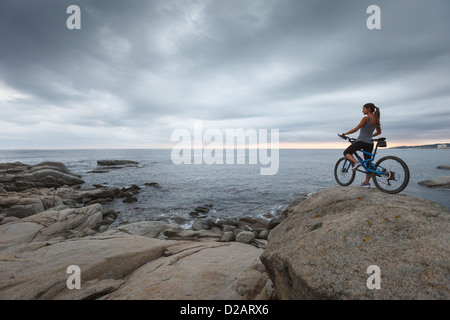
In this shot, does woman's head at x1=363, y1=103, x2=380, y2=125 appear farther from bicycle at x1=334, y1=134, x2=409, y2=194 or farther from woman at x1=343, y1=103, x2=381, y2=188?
bicycle at x1=334, y1=134, x2=409, y2=194

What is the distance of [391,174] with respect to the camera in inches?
269

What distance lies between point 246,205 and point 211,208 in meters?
4.25

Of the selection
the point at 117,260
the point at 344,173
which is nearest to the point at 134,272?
the point at 117,260

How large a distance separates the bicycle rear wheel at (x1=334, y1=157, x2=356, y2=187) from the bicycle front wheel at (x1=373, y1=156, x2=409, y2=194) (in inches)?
50.2

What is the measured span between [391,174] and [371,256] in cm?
503

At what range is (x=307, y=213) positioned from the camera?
232 inches

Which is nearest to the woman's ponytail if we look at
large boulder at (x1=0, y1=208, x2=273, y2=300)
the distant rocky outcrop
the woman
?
the woman

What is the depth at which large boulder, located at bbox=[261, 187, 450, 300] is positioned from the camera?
2699 millimetres

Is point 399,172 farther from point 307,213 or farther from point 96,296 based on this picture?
point 96,296

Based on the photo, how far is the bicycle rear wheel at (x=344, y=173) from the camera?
343 inches

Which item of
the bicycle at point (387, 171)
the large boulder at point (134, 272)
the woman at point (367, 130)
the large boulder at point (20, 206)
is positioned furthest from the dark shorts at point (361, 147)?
the large boulder at point (20, 206)

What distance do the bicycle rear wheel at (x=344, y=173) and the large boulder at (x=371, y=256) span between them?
3811 mm

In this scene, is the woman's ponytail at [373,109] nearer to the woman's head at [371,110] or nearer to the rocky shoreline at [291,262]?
the woman's head at [371,110]
